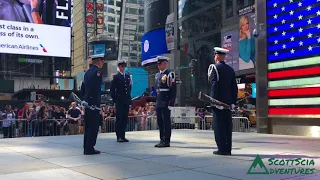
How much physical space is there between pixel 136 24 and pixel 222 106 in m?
91.6

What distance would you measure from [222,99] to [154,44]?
57.5 metres

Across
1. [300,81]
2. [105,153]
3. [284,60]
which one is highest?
[284,60]

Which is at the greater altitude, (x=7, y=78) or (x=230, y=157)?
(x=7, y=78)

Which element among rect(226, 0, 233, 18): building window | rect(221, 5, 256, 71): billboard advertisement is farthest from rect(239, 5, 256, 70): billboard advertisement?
rect(226, 0, 233, 18): building window

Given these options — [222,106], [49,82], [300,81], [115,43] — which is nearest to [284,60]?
[300,81]

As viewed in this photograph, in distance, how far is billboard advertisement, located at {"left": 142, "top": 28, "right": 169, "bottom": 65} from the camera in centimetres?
6269

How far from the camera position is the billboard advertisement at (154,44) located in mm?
62688

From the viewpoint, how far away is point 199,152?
7.32 m

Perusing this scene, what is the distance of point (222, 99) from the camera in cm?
695

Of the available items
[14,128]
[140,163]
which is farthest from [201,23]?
[140,163]

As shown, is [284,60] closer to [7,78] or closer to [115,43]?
[7,78]

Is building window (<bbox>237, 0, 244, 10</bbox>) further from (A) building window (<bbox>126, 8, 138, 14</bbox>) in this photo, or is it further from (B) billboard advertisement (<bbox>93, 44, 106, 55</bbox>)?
(A) building window (<bbox>126, 8, 138, 14</bbox>)

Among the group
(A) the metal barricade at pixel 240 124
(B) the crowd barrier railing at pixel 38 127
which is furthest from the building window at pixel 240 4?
(B) the crowd barrier railing at pixel 38 127

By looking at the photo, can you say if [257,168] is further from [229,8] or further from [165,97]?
[229,8]
